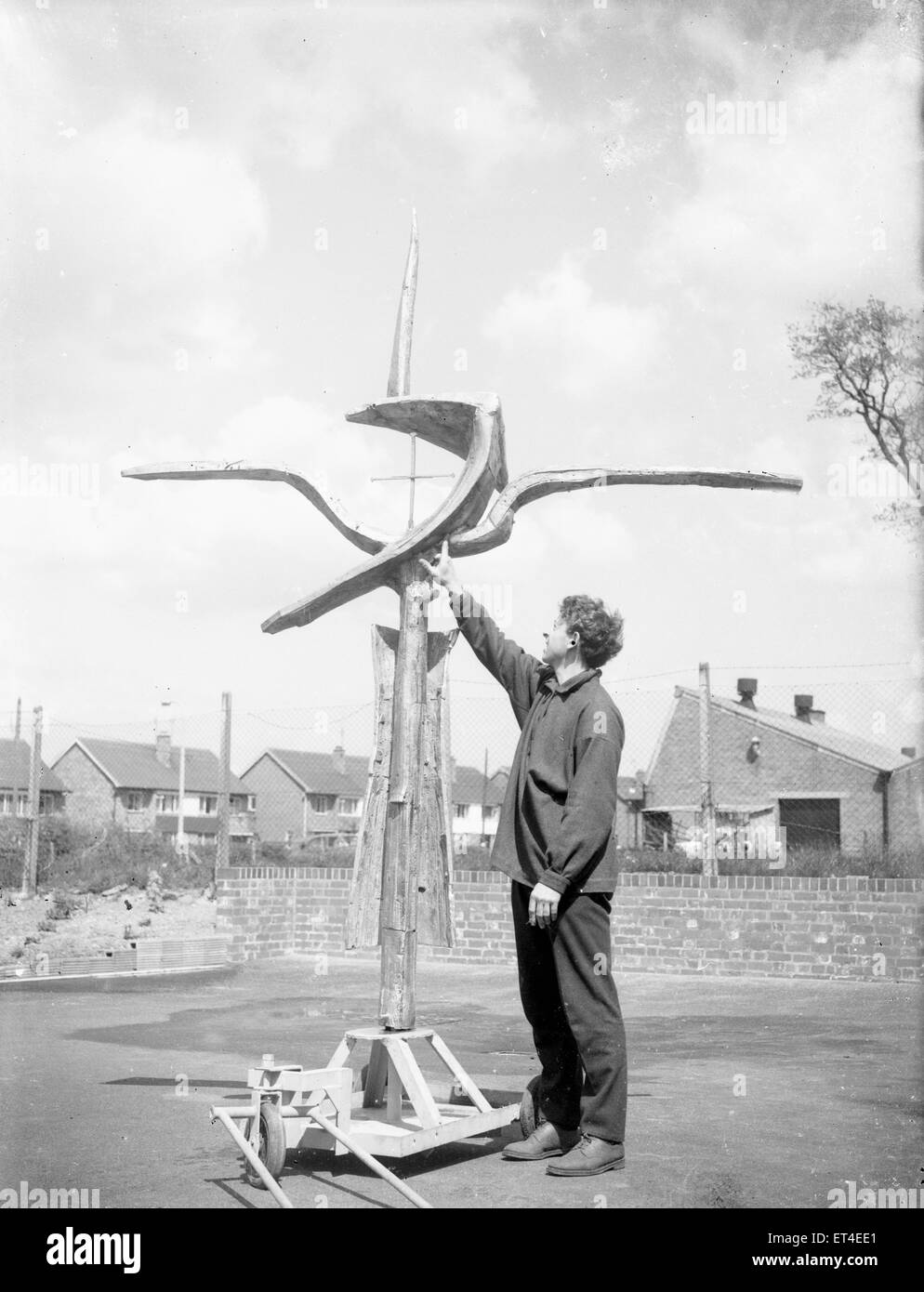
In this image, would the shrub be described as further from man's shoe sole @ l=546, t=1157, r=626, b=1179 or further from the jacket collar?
man's shoe sole @ l=546, t=1157, r=626, b=1179

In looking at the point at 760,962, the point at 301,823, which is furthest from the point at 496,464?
the point at 301,823

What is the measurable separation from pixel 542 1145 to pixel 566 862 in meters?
1.00

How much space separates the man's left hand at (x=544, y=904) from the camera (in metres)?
4.04

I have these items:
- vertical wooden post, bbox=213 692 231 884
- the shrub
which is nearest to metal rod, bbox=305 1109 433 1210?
vertical wooden post, bbox=213 692 231 884

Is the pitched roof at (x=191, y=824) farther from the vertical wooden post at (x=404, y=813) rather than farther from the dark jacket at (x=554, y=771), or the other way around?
the dark jacket at (x=554, y=771)

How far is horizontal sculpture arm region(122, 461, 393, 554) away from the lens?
4.95 m

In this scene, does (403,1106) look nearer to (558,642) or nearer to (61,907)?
(558,642)

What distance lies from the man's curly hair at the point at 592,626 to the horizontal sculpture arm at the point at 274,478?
82 centimetres

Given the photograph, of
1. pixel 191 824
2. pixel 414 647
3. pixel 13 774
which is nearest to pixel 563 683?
pixel 414 647

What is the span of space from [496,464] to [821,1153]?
2.75m

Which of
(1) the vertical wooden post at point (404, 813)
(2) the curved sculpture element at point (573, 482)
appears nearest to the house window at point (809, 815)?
(2) the curved sculpture element at point (573, 482)

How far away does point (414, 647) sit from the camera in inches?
189
